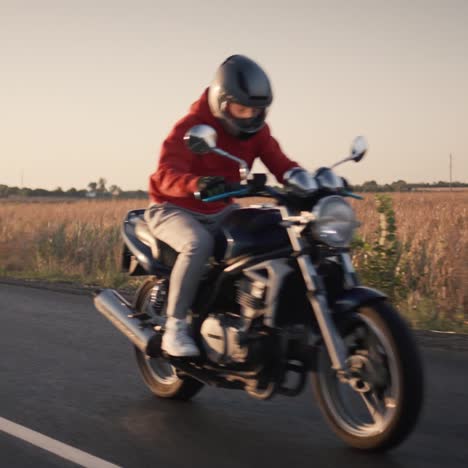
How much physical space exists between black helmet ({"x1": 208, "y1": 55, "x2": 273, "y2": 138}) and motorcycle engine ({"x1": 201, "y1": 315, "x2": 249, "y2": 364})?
44.3 inches

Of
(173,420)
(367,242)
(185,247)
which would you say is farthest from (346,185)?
(367,242)

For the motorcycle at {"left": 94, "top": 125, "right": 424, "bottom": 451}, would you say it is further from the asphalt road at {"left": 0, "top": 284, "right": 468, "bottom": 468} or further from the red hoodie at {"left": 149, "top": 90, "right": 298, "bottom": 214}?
the red hoodie at {"left": 149, "top": 90, "right": 298, "bottom": 214}

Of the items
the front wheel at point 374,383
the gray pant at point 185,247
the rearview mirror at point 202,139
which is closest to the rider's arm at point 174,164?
the gray pant at point 185,247

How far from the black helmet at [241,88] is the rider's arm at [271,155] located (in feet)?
1.63

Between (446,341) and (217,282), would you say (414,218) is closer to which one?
(446,341)

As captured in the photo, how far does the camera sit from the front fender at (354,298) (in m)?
4.83

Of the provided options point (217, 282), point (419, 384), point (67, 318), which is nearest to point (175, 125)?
point (217, 282)

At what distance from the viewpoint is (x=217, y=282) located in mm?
5527

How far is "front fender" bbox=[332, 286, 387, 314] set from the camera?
483 centimetres

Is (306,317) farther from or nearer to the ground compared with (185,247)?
nearer to the ground

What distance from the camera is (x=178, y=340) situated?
221 inches

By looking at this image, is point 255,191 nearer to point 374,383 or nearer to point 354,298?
point 354,298

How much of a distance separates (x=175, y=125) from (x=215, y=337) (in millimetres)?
1337

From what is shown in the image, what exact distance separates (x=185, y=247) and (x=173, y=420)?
1072mm
